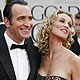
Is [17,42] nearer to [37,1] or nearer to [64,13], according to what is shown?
[64,13]

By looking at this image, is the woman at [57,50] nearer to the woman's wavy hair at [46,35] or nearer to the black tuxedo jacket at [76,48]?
the woman's wavy hair at [46,35]

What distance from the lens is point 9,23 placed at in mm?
3062

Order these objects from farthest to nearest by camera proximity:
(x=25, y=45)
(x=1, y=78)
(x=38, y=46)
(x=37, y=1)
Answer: (x=37, y=1)
(x=38, y=46)
(x=25, y=45)
(x=1, y=78)

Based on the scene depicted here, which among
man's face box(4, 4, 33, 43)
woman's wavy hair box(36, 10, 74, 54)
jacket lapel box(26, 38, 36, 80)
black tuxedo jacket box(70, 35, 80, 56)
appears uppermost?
man's face box(4, 4, 33, 43)

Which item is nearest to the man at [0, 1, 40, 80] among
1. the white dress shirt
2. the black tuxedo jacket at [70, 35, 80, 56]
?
the white dress shirt

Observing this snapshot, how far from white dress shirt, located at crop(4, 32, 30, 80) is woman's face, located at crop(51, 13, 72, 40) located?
38 centimetres

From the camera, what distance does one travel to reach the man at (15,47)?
9.74 feet

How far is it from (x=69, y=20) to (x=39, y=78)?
0.66 metres

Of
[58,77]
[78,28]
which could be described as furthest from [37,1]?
[58,77]

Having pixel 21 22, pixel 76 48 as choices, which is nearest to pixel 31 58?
pixel 21 22

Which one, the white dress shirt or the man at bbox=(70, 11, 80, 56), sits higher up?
the white dress shirt

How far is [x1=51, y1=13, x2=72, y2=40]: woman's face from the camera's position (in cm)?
310

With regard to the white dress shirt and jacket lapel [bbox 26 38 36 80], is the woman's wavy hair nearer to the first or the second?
jacket lapel [bbox 26 38 36 80]

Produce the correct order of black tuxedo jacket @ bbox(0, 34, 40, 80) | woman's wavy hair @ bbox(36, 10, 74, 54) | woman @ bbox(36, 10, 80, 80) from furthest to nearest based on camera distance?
woman's wavy hair @ bbox(36, 10, 74, 54) < woman @ bbox(36, 10, 80, 80) < black tuxedo jacket @ bbox(0, 34, 40, 80)
